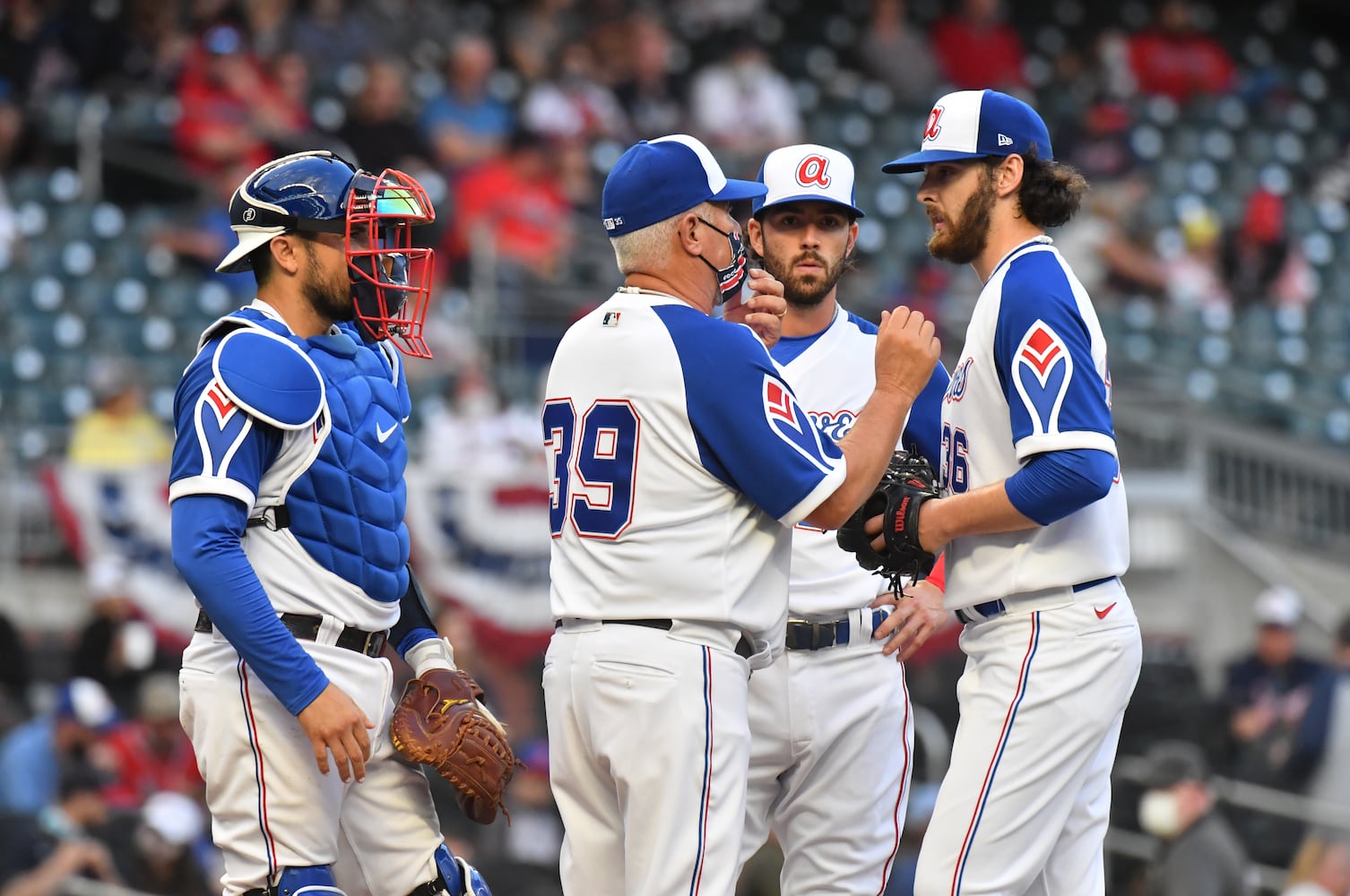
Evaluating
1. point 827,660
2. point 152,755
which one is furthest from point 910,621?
point 152,755

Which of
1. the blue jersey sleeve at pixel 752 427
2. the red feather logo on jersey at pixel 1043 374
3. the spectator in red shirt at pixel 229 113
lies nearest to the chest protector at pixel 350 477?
the blue jersey sleeve at pixel 752 427

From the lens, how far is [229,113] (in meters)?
11.7

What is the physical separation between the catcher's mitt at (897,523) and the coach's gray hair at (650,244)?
0.75 metres

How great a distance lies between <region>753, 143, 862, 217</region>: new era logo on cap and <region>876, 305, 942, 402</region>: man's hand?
2.90 ft

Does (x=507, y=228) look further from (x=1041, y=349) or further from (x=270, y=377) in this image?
(x=1041, y=349)

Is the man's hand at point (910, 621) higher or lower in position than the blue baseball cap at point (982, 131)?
lower

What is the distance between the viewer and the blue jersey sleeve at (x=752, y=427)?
3.87m

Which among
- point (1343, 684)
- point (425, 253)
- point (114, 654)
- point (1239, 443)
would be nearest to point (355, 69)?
point (114, 654)

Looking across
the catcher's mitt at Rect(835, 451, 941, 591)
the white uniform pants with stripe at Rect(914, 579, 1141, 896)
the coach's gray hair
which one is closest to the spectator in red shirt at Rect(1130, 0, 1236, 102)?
the catcher's mitt at Rect(835, 451, 941, 591)

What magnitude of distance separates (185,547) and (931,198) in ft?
6.51

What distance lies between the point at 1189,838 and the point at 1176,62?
11.7 m

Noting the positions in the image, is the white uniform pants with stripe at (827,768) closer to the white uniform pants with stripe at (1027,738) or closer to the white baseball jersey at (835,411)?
the white baseball jersey at (835,411)

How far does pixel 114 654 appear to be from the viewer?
8.78 metres

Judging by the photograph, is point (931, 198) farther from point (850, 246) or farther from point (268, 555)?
point (268, 555)
